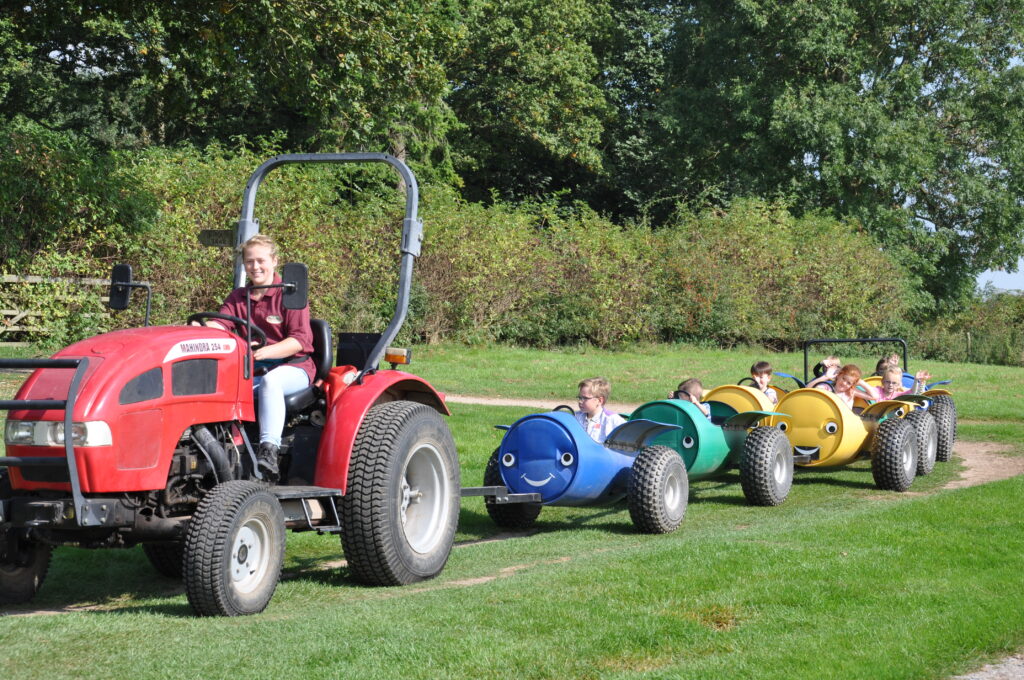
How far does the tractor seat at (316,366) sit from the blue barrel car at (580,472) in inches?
87.2

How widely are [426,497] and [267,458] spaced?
1.29m

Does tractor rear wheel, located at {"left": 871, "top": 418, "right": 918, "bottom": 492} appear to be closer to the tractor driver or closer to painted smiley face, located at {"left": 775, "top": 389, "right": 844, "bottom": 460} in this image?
painted smiley face, located at {"left": 775, "top": 389, "right": 844, "bottom": 460}

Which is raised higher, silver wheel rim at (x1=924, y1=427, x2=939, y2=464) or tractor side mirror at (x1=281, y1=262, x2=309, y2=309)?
tractor side mirror at (x1=281, y1=262, x2=309, y2=309)

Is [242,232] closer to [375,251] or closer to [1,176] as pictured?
[1,176]

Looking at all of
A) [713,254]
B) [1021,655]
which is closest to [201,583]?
[1021,655]

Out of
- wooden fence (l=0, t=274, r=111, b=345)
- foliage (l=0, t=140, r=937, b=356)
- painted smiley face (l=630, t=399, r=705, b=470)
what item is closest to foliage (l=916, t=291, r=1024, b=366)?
foliage (l=0, t=140, r=937, b=356)

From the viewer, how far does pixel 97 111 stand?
33.3 m

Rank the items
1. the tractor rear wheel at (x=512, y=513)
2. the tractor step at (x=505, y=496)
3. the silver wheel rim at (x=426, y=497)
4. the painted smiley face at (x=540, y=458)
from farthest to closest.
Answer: the tractor rear wheel at (x=512, y=513) → the painted smiley face at (x=540, y=458) → the tractor step at (x=505, y=496) → the silver wheel rim at (x=426, y=497)

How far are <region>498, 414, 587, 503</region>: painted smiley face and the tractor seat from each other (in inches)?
86.6

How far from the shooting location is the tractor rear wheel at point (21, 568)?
6305 mm

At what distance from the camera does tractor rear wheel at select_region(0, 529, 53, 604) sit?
6305 millimetres

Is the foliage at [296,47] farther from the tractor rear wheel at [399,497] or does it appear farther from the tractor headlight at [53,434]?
the tractor headlight at [53,434]

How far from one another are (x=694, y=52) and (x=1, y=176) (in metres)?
30.3

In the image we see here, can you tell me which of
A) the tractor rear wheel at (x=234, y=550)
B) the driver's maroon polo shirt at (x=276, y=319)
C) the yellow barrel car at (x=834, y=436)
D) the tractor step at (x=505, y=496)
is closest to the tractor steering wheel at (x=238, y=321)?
the driver's maroon polo shirt at (x=276, y=319)
